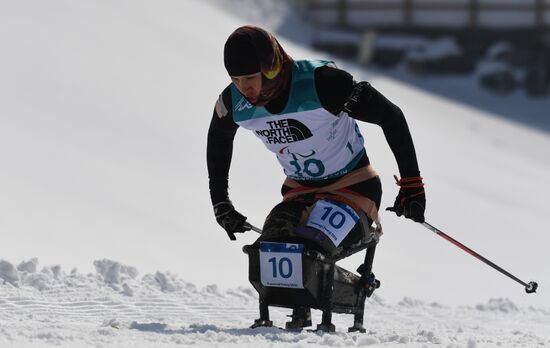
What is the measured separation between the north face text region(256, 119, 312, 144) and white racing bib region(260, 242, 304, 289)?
1.77 feet

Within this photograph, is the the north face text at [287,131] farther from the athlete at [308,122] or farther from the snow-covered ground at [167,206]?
the snow-covered ground at [167,206]

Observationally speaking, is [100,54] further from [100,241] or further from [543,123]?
[543,123]

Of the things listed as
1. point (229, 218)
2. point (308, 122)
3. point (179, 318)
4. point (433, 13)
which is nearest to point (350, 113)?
point (308, 122)

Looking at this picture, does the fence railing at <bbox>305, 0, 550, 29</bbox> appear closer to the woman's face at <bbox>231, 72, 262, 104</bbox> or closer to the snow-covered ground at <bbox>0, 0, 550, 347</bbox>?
the snow-covered ground at <bbox>0, 0, 550, 347</bbox>

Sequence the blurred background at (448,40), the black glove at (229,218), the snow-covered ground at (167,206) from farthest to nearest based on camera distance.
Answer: the blurred background at (448,40), the snow-covered ground at (167,206), the black glove at (229,218)

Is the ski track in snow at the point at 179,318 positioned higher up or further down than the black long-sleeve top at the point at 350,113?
further down

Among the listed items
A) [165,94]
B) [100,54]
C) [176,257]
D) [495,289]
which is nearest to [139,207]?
[176,257]

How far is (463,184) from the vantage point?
52.3ft

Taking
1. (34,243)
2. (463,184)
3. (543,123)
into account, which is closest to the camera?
(34,243)

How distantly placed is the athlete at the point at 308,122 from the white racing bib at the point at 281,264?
0.18m

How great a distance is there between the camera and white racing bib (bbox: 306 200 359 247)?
227 inches

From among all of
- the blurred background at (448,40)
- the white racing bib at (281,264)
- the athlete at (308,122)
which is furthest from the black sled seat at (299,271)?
the blurred background at (448,40)

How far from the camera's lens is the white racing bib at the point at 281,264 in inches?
219

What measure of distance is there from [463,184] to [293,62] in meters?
10.5
